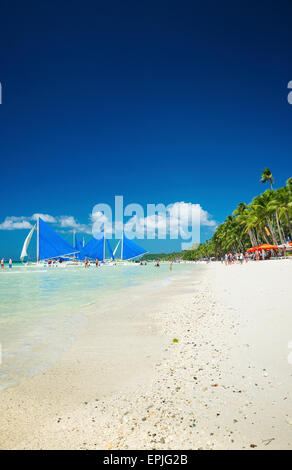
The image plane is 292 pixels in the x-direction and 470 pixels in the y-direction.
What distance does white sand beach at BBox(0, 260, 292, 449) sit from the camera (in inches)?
90.4

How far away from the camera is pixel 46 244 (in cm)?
6831

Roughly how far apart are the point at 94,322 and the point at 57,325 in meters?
1.01

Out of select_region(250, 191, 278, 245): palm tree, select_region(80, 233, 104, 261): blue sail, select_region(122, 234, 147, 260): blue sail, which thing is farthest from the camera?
select_region(122, 234, 147, 260): blue sail

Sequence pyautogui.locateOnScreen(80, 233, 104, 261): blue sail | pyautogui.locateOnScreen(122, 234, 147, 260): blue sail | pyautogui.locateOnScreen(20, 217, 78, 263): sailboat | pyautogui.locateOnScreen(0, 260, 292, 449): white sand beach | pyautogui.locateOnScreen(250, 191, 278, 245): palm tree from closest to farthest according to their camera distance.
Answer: pyautogui.locateOnScreen(0, 260, 292, 449): white sand beach
pyautogui.locateOnScreen(250, 191, 278, 245): palm tree
pyautogui.locateOnScreen(20, 217, 78, 263): sailboat
pyautogui.locateOnScreen(80, 233, 104, 261): blue sail
pyautogui.locateOnScreen(122, 234, 147, 260): blue sail

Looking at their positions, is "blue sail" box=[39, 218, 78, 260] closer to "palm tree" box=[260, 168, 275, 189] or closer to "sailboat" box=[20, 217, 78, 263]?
"sailboat" box=[20, 217, 78, 263]

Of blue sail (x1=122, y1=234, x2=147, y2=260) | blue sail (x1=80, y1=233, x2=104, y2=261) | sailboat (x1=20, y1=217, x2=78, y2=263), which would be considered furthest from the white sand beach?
blue sail (x1=122, y1=234, x2=147, y2=260)

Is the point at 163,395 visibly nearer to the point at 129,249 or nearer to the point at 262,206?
the point at 262,206

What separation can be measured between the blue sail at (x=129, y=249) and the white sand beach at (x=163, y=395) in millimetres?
106604

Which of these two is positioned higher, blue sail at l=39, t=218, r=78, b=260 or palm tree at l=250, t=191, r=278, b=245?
palm tree at l=250, t=191, r=278, b=245

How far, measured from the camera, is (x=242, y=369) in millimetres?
3557

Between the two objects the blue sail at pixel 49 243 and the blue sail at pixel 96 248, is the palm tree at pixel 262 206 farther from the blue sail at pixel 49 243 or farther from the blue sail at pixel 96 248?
the blue sail at pixel 96 248

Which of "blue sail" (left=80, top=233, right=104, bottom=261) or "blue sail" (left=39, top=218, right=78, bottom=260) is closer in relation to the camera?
"blue sail" (left=39, top=218, right=78, bottom=260)

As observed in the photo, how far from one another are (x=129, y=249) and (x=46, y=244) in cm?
4935
